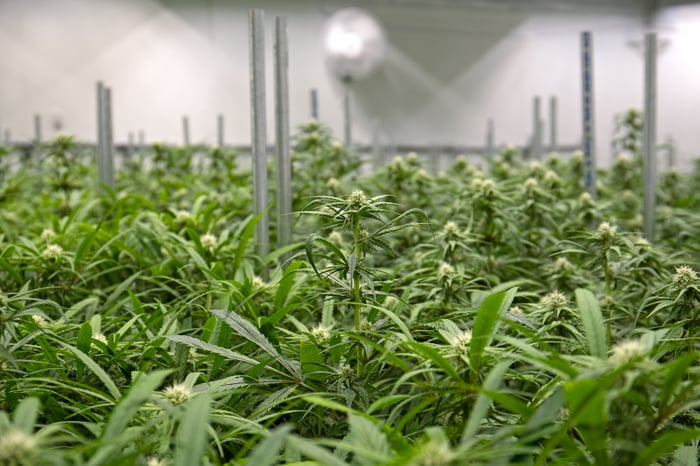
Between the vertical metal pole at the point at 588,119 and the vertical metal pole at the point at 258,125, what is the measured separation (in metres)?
0.87

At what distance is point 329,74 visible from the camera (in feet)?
21.2

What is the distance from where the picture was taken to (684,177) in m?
2.57

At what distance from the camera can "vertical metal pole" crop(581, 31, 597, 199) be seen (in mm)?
1846

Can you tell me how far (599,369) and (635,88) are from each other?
7985mm

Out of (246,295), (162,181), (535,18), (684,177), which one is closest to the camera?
(246,295)

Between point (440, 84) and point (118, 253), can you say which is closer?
point (118, 253)

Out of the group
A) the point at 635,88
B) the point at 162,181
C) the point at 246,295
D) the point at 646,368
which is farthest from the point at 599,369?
the point at 635,88

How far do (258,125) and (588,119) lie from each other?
94 cm

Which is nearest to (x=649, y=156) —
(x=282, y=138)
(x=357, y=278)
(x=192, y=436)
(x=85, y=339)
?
(x=282, y=138)

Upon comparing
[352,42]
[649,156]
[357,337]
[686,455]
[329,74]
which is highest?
[352,42]

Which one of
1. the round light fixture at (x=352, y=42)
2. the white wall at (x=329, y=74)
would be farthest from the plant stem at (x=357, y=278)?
the round light fixture at (x=352, y=42)

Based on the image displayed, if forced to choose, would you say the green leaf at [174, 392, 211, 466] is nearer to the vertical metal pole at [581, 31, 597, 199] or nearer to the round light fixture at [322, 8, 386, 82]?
the vertical metal pole at [581, 31, 597, 199]

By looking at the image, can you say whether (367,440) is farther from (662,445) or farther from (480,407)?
(662,445)

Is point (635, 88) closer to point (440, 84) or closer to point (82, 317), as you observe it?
point (440, 84)
